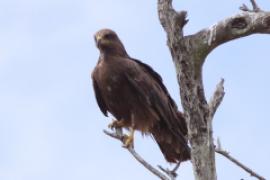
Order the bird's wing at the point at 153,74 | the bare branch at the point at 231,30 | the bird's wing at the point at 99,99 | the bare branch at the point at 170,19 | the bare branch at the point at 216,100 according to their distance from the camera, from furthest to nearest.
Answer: the bird's wing at the point at 99,99 < the bird's wing at the point at 153,74 < the bare branch at the point at 231,30 < the bare branch at the point at 170,19 < the bare branch at the point at 216,100

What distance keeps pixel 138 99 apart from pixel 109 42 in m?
0.95

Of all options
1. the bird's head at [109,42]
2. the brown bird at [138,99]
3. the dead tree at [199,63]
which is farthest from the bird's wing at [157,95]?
the dead tree at [199,63]

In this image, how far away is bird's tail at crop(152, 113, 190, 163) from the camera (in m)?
8.66

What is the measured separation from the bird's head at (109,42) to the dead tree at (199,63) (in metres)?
2.89

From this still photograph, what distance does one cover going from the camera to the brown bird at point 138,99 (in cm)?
900

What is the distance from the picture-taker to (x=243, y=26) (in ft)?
22.9

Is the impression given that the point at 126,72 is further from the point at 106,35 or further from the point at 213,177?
the point at 213,177

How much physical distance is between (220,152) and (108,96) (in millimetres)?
2881

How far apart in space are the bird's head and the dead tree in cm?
289

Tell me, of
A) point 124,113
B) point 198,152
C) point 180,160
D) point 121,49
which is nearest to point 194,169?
point 198,152

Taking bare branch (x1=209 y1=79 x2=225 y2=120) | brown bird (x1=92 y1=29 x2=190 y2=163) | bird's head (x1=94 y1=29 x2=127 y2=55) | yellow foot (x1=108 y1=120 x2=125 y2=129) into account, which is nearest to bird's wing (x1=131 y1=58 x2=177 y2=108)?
brown bird (x1=92 y1=29 x2=190 y2=163)

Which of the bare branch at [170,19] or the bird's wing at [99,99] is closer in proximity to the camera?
the bare branch at [170,19]

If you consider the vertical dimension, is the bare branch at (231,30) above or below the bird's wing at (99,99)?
below

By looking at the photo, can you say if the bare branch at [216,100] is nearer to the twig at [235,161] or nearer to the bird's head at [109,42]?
the twig at [235,161]
